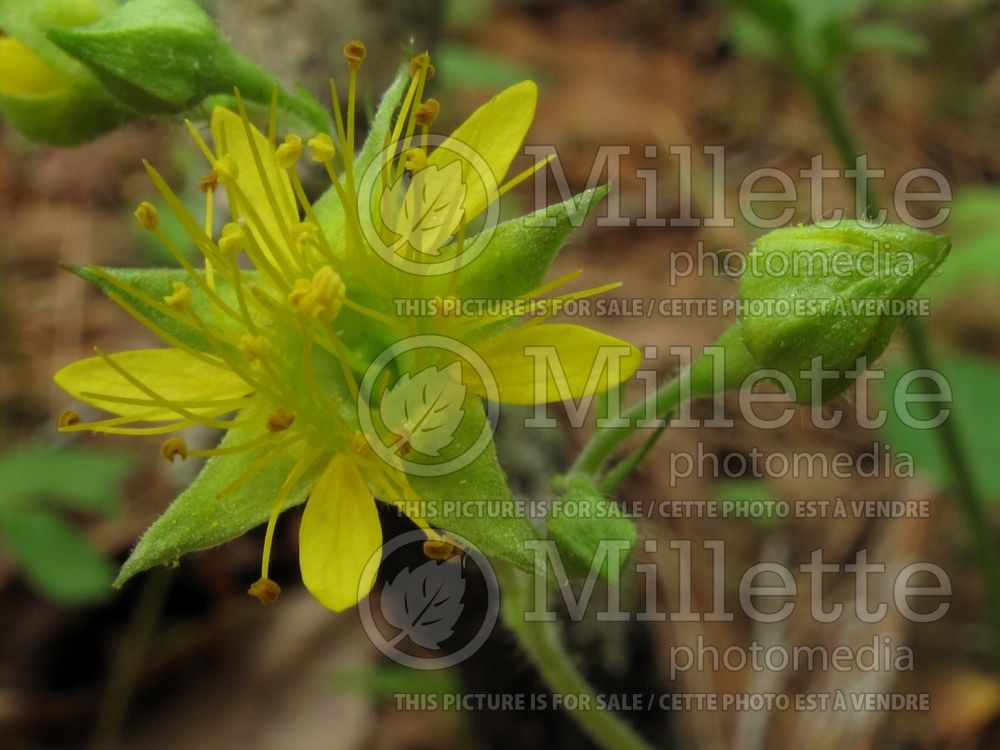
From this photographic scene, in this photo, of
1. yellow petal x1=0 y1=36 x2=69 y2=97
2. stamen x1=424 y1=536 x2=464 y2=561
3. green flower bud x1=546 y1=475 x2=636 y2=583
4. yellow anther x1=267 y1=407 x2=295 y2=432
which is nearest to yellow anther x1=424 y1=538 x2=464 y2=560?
stamen x1=424 y1=536 x2=464 y2=561

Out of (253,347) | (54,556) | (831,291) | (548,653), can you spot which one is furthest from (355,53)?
(54,556)

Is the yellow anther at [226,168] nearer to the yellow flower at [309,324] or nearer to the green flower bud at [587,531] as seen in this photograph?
the yellow flower at [309,324]

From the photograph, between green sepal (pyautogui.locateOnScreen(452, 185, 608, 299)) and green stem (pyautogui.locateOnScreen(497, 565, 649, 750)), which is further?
green stem (pyautogui.locateOnScreen(497, 565, 649, 750))

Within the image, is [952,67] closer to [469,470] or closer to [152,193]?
[152,193]

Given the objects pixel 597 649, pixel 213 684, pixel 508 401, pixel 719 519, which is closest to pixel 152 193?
pixel 213 684

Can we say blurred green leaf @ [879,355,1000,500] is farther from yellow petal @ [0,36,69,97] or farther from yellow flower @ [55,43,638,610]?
yellow petal @ [0,36,69,97]
